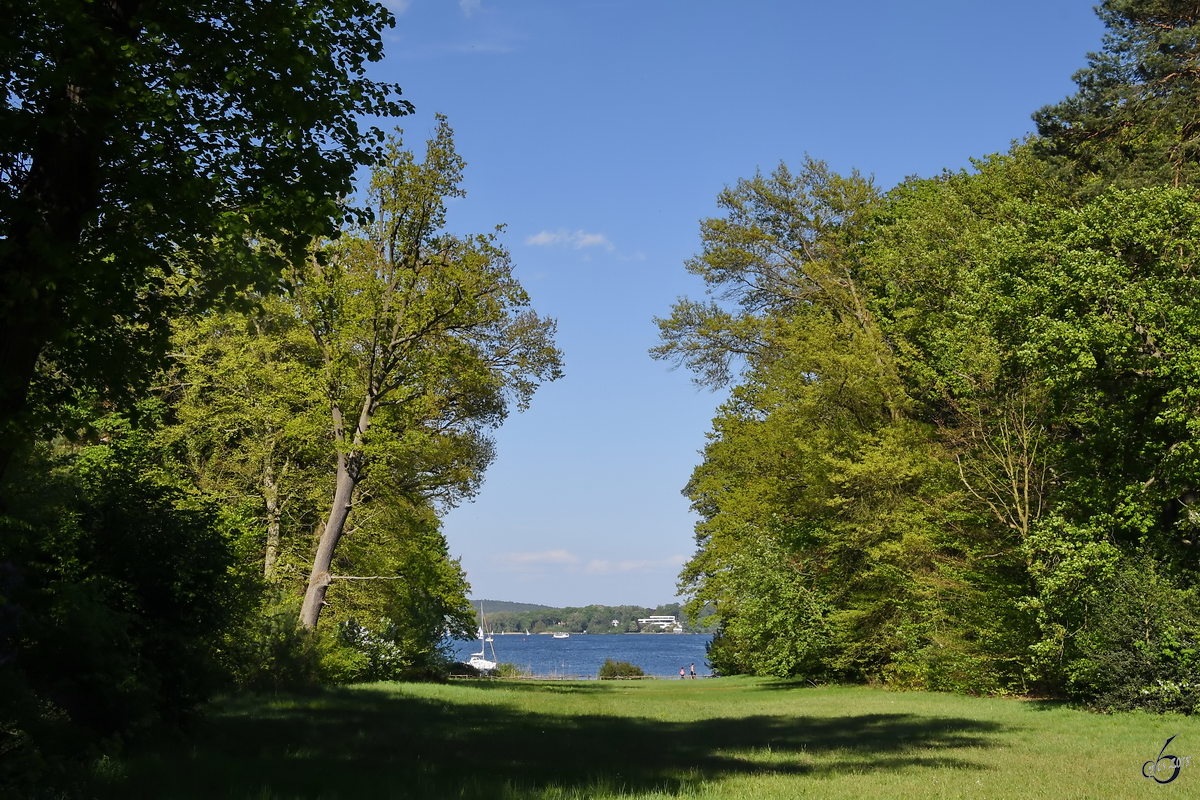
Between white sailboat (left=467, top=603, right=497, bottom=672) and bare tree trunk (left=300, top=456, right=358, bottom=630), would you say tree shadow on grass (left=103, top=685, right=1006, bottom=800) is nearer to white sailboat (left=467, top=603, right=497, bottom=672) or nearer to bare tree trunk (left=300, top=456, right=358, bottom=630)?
bare tree trunk (left=300, top=456, right=358, bottom=630)

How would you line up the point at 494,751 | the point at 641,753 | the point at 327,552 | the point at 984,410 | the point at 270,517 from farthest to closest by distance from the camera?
the point at 270,517
the point at 984,410
the point at 327,552
the point at 641,753
the point at 494,751

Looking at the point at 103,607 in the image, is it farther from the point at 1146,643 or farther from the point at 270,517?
the point at 270,517

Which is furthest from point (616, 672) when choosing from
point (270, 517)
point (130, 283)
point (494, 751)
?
point (130, 283)

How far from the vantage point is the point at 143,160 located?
35.3ft

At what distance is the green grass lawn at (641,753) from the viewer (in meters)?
9.86

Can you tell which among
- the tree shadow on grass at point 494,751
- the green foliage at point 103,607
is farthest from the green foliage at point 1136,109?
the green foliage at point 103,607

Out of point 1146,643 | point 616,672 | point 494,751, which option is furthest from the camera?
point 616,672

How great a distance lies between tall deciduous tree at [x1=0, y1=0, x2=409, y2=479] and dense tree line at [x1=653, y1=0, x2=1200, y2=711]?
1759 cm

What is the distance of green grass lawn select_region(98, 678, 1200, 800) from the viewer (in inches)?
388

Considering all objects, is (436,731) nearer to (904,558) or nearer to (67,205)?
(67,205)

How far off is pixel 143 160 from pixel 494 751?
8.98m

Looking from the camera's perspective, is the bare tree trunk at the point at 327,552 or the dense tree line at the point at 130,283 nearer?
the dense tree line at the point at 130,283

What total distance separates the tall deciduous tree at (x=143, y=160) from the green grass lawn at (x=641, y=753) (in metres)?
4.71

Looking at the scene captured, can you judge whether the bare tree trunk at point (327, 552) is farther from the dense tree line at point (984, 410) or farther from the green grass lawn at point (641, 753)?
the dense tree line at point (984, 410)
